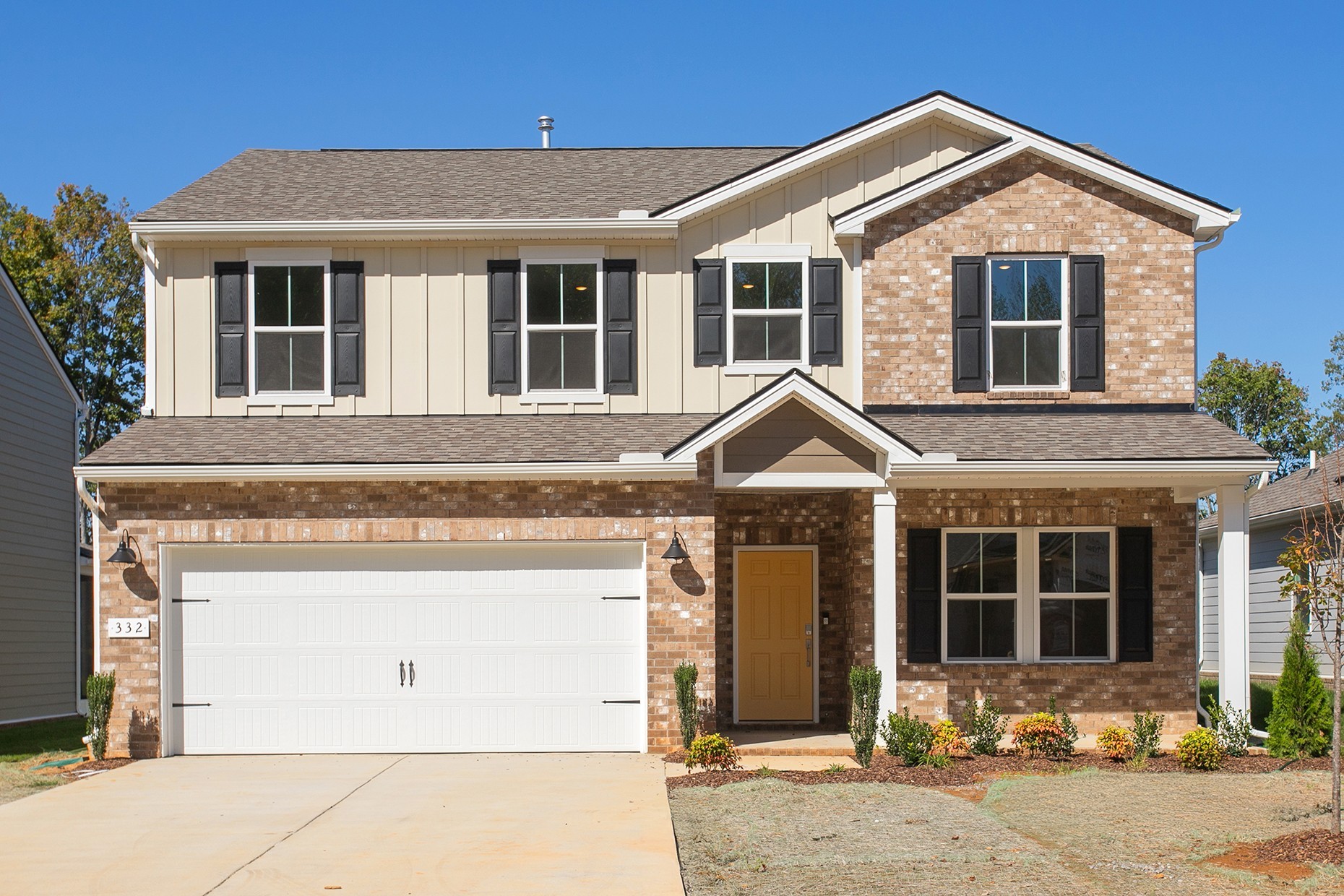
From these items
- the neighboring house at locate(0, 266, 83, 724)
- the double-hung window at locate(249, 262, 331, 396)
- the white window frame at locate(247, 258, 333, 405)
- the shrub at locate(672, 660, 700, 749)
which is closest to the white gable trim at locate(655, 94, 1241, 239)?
the white window frame at locate(247, 258, 333, 405)

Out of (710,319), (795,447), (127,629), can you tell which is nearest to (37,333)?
(127,629)

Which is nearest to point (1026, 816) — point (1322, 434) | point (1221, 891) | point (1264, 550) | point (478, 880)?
point (1221, 891)

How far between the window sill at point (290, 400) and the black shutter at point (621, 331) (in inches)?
124

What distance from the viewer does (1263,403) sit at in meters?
41.4

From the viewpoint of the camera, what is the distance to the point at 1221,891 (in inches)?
305

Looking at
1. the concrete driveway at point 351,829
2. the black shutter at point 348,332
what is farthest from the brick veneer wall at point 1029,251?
the black shutter at point 348,332

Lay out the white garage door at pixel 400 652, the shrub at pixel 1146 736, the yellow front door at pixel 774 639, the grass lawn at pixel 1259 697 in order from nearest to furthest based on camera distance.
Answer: the shrub at pixel 1146 736, the white garage door at pixel 400 652, the yellow front door at pixel 774 639, the grass lawn at pixel 1259 697

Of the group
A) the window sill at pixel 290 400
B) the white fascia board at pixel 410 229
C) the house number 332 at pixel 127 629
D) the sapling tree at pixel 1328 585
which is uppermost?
the white fascia board at pixel 410 229

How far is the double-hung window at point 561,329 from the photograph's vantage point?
1477 cm

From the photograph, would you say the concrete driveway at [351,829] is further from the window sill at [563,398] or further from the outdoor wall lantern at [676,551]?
the window sill at [563,398]

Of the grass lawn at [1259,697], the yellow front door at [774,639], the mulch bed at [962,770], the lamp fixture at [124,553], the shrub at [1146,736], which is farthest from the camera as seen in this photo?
the grass lawn at [1259,697]

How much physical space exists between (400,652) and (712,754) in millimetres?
3684

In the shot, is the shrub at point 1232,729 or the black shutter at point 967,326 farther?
the black shutter at point 967,326

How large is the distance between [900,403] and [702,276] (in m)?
2.66
